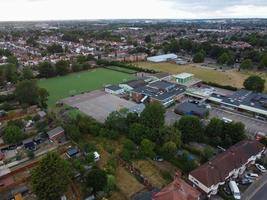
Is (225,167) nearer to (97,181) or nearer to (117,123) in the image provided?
(97,181)

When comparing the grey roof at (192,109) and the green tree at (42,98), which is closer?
the grey roof at (192,109)

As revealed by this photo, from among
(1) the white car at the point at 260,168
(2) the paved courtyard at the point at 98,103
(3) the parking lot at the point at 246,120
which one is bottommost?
(2) the paved courtyard at the point at 98,103

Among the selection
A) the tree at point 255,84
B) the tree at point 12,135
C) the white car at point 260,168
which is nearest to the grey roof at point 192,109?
the white car at point 260,168

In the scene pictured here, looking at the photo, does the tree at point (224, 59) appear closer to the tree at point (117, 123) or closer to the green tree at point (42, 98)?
the tree at point (117, 123)

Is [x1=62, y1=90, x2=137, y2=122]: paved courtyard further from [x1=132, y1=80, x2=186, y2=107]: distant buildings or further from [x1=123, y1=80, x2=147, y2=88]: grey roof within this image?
[x1=123, y1=80, x2=147, y2=88]: grey roof

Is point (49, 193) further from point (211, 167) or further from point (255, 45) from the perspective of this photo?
point (255, 45)

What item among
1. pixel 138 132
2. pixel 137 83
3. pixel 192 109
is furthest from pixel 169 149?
pixel 137 83

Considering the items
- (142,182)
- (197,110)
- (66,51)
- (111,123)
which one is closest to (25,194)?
(142,182)
